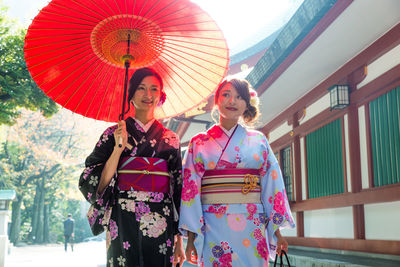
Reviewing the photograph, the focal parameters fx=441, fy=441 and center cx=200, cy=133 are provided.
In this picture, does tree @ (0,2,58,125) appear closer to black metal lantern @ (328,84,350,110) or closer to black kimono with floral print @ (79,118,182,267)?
black metal lantern @ (328,84,350,110)

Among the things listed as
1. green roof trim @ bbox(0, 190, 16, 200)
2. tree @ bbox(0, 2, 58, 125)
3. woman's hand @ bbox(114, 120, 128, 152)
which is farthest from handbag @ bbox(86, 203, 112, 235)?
green roof trim @ bbox(0, 190, 16, 200)

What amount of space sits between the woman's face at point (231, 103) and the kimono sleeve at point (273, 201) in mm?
334

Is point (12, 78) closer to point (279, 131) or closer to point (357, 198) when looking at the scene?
point (279, 131)

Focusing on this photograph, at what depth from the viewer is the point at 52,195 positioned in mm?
39312

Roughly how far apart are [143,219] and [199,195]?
1.52ft

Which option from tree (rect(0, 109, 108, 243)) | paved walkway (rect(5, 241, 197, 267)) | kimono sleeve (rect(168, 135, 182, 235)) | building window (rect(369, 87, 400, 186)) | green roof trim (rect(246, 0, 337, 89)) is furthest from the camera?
tree (rect(0, 109, 108, 243))

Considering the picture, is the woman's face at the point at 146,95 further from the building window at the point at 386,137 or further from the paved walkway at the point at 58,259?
the paved walkway at the point at 58,259

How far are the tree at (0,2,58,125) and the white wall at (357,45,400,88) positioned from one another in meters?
7.99

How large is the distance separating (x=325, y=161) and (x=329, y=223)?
108 centimetres

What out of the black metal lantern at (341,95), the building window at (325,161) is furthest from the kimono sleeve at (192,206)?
the building window at (325,161)

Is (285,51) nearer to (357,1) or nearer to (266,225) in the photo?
(357,1)

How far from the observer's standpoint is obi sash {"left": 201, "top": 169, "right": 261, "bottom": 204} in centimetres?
330

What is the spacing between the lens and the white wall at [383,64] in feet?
18.5

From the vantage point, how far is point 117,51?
11.6 feet
